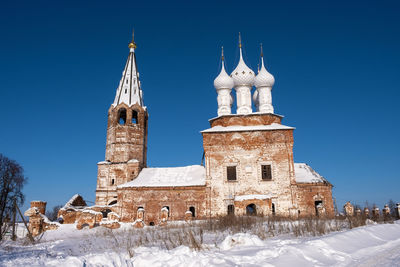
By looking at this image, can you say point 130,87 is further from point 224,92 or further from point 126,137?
point 224,92

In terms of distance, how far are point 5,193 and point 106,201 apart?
975 centimetres

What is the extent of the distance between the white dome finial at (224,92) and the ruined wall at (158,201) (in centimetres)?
671

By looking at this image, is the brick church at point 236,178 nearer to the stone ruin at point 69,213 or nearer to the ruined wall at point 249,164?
the ruined wall at point 249,164

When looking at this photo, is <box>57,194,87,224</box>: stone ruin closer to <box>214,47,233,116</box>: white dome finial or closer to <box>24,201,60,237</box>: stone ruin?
<box>24,201,60,237</box>: stone ruin

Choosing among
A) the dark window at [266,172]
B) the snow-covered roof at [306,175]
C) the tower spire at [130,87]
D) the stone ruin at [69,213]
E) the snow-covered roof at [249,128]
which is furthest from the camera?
the tower spire at [130,87]

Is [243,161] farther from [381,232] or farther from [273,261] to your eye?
[273,261]

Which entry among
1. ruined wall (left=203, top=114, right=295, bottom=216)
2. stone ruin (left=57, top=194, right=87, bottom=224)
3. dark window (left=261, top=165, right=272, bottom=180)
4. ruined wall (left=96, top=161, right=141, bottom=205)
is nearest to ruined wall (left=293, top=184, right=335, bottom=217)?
ruined wall (left=203, top=114, right=295, bottom=216)

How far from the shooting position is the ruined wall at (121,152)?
26609 mm

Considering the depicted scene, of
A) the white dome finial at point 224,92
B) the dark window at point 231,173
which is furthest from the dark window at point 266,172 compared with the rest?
the white dome finial at point 224,92

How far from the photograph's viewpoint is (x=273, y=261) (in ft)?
17.0

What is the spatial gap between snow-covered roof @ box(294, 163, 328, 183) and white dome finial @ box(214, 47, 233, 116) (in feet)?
23.8

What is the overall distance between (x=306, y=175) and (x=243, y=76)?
30.7ft

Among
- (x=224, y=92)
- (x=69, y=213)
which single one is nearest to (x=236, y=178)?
(x=224, y=92)

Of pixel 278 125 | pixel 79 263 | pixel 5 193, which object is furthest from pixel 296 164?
pixel 5 193
